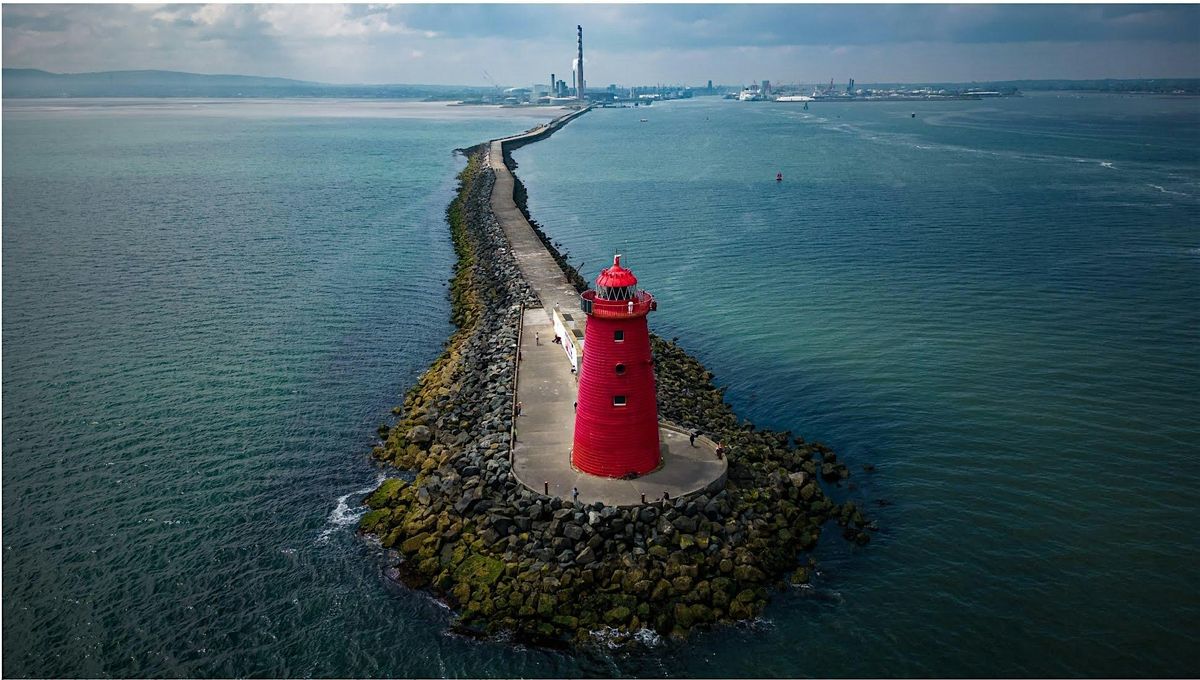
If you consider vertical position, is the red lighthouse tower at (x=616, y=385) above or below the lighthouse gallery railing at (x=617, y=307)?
below

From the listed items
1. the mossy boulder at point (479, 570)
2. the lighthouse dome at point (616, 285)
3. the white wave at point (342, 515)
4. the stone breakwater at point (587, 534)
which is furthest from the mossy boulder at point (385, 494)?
the lighthouse dome at point (616, 285)

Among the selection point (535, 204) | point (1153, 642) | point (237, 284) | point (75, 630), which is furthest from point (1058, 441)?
point (535, 204)

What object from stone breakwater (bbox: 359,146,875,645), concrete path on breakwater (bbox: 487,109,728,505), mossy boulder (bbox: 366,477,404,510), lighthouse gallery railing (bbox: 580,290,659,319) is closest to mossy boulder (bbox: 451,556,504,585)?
stone breakwater (bbox: 359,146,875,645)

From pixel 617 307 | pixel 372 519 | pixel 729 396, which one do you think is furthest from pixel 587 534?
pixel 729 396

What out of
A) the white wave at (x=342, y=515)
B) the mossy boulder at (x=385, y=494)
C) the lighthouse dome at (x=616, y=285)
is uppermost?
the lighthouse dome at (x=616, y=285)

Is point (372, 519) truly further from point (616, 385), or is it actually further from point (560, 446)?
point (616, 385)

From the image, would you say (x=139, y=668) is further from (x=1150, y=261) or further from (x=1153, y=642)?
(x=1150, y=261)

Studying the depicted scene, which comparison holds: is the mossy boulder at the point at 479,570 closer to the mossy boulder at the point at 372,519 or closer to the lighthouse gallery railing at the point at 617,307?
the mossy boulder at the point at 372,519
